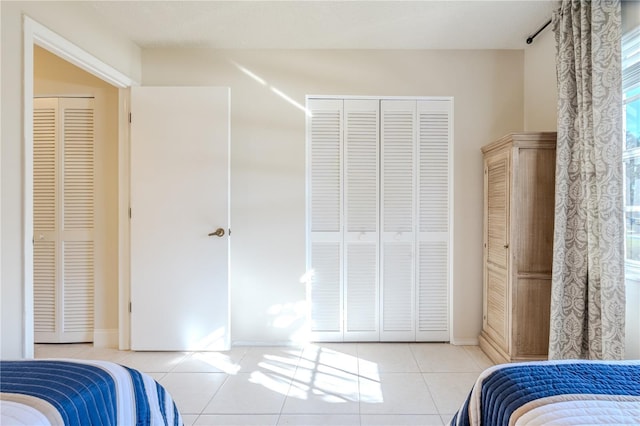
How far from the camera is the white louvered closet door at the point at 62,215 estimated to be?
2848 millimetres

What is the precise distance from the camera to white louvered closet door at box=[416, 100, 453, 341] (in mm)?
2898

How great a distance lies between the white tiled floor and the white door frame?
25.6 inches

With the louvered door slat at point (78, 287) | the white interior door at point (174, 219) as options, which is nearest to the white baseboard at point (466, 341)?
the white interior door at point (174, 219)

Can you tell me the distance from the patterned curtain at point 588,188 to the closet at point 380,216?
0.90 m

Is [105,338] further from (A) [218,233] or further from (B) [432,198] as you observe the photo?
(B) [432,198]

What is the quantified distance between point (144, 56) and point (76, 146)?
3.15 feet

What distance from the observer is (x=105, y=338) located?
112 inches

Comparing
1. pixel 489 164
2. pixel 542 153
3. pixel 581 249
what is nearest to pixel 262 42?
pixel 489 164

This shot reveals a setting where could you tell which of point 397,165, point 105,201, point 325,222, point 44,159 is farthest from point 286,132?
point 44,159

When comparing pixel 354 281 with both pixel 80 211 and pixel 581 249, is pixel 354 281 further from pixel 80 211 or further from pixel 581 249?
pixel 80 211

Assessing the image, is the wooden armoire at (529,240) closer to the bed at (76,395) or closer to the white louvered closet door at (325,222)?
the white louvered closet door at (325,222)

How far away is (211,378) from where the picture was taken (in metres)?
2.31

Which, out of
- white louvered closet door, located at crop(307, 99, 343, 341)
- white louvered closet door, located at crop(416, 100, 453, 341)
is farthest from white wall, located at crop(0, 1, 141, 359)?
white louvered closet door, located at crop(416, 100, 453, 341)

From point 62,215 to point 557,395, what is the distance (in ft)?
11.4
